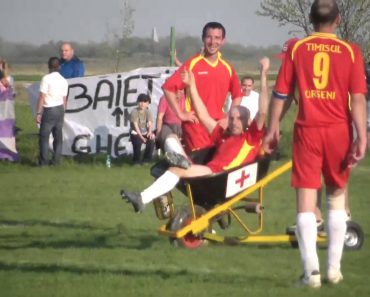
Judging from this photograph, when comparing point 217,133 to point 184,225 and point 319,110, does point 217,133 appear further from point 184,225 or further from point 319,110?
point 319,110

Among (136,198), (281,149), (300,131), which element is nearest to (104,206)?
(136,198)

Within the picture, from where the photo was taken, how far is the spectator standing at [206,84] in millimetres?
11648

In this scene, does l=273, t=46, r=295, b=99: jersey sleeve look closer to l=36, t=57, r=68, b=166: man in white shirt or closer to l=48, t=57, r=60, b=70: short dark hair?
l=36, t=57, r=68, b=166: man in white shirt

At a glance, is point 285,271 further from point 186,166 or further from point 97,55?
point 97,55

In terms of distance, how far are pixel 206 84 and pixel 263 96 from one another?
1189mm

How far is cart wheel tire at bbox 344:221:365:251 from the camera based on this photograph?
11227 mm

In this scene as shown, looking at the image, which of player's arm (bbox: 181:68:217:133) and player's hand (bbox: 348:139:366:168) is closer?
player's hand (bbox: 348:139:366:168)

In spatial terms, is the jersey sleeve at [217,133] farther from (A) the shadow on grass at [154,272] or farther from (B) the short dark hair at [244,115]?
(A) the shadow on grass at [154,272]

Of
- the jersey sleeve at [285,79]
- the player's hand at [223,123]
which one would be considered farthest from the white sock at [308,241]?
the player's hand at [223,123]

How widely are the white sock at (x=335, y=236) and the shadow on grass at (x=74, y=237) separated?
106 inches

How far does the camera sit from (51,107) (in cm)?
2125

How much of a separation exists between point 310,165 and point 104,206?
22.3ft

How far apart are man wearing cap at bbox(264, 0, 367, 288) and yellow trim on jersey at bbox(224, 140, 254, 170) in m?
2.16

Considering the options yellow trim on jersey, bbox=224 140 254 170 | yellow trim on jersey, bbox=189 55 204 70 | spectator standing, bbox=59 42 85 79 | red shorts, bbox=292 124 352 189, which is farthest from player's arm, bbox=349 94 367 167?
spectator standing, bbox=59 42 85 79
